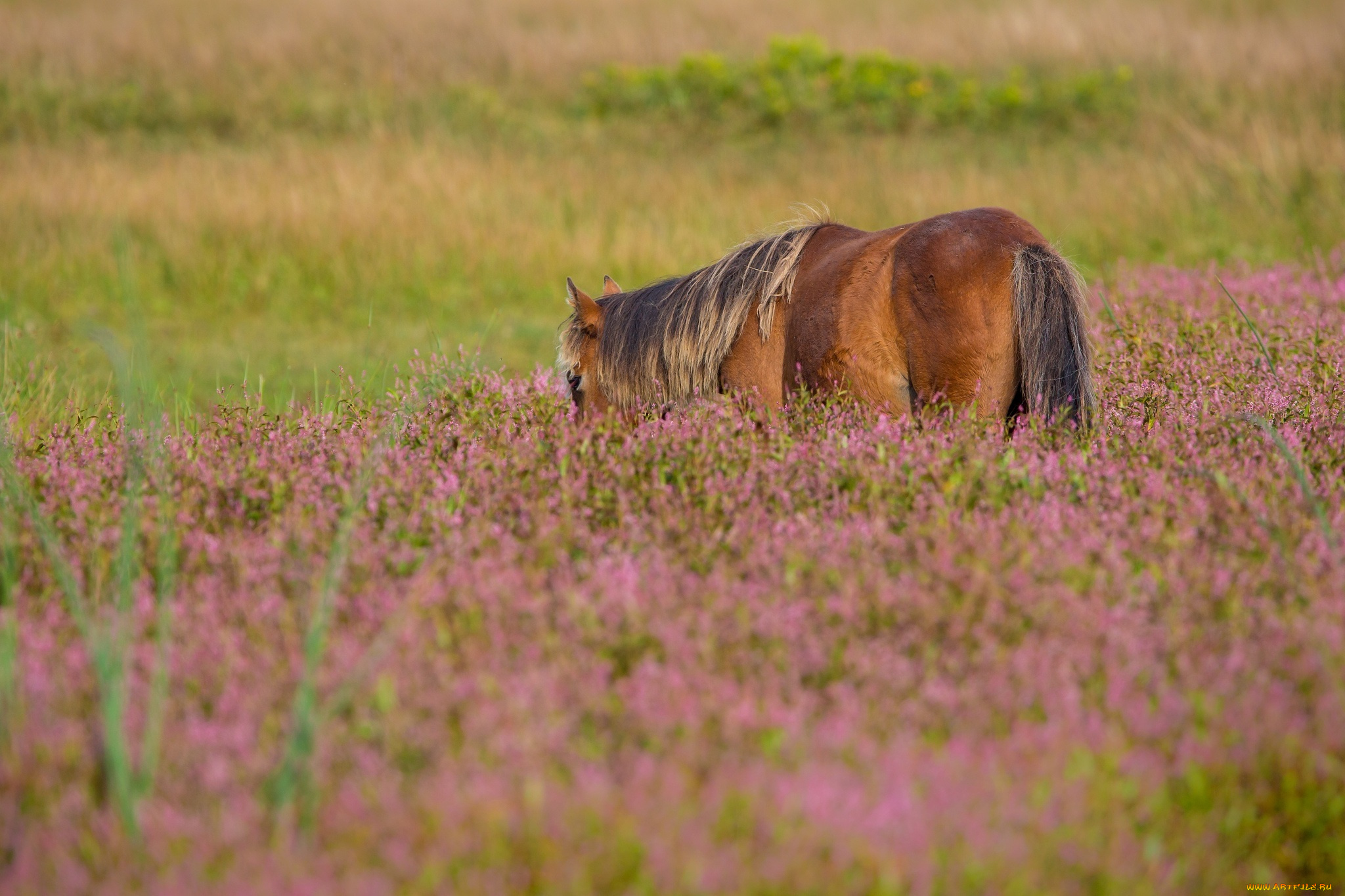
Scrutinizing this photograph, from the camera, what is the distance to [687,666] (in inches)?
101

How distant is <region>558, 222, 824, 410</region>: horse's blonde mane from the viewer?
5.00 m

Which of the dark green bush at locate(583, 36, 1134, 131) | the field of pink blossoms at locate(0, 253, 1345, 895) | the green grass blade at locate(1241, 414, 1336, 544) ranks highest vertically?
the dark green bush at locate(583, 36, 1134, 131)

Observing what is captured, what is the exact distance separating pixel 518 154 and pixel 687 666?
16024 millimetres

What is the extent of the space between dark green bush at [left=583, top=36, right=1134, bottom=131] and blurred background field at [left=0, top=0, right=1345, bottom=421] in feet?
0.24

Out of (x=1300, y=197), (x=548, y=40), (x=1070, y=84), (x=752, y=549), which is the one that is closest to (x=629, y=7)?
(x=548, y=40)

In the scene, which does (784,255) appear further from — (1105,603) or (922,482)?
(1105,603)

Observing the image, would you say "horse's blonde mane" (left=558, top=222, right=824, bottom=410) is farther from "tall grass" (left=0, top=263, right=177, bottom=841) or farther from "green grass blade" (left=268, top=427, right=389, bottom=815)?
"green grass blade" (left=268, top=427, right=389, bottom=815)

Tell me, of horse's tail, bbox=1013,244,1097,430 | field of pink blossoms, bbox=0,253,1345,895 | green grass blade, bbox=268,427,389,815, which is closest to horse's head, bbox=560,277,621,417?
field of pink blossoms, bbox=0,253,1345,895

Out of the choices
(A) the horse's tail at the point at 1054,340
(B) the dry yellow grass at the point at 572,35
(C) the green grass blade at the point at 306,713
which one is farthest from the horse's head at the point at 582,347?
(B) the dry yellow grass at the point at 572,35

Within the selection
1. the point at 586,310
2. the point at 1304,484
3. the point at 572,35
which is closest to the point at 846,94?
the point at 572,35

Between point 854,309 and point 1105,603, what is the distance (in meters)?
2.06

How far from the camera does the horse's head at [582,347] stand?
17.8 feet

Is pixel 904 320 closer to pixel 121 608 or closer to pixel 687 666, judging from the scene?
pixel 687 666

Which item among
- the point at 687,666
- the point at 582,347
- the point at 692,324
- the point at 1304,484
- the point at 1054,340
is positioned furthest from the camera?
the point at 582,347
